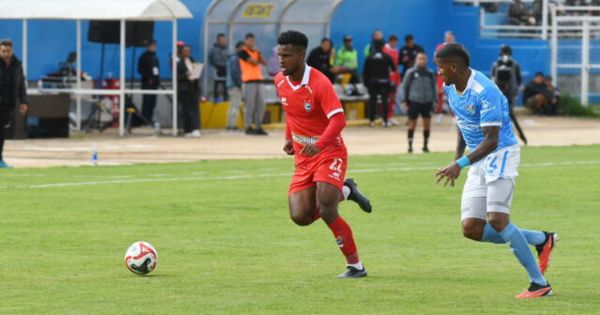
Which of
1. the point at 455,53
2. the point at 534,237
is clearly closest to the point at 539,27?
the point at 534,237

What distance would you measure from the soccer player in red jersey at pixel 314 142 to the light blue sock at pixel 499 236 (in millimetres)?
1325

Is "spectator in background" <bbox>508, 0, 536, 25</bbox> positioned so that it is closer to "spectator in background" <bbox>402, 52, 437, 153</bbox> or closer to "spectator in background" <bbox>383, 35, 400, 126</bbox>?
"spectator in background" <bbox>383, 35, 400, 126</bbox>

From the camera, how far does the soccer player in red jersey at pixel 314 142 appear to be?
12.5 metres

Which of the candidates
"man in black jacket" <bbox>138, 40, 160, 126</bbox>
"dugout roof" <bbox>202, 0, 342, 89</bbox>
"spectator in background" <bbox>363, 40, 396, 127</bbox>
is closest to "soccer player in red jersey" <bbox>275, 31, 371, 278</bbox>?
"man in black jacket" <bbox>138, 40, 160, 126</bbox>

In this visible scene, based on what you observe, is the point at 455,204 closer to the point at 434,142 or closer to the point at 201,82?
the point at 434,142

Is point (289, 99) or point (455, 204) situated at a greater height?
point (289, 99)

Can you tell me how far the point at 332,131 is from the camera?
12414 millimetres

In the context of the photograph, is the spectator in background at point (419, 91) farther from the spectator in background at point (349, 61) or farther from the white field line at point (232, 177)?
the spectator in background at point (349, 61)

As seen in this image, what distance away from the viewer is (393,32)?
44094mm

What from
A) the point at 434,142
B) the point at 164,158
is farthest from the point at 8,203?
the point at 434,142

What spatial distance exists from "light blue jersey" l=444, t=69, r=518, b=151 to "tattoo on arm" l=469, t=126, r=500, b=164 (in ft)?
0.16

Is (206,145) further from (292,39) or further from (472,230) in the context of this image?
(472,230)

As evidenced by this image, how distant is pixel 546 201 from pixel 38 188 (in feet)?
23.1

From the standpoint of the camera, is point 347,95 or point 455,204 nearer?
point 455,204
